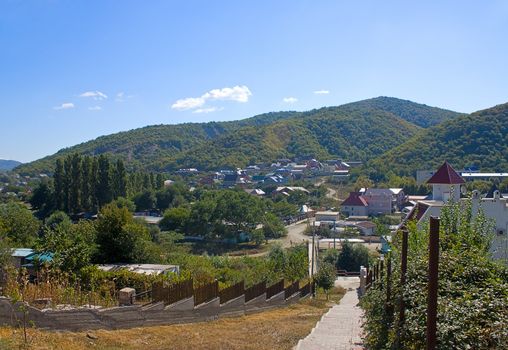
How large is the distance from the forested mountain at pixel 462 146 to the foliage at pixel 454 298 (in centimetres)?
9033

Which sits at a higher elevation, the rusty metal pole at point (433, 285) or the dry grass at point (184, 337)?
the rusty metal pole at point (433, 285)

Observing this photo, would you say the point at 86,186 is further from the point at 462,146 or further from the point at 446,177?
the point at 462,146

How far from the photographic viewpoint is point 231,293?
1584 centimetres

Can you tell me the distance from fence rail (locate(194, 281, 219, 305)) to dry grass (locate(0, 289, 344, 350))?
0.74m

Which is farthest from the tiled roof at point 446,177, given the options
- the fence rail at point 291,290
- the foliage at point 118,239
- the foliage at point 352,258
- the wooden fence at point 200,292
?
the foliage at point 118,239

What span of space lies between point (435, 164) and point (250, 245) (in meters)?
54.0

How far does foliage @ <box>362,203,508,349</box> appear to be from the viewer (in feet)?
14.4

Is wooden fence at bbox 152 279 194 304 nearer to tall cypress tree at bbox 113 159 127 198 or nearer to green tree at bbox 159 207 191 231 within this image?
green tree at bbox 159 207 191 231

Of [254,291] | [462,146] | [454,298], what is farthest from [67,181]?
[462,146]

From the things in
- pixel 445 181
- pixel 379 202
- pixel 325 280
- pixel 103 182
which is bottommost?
pixel 325 280

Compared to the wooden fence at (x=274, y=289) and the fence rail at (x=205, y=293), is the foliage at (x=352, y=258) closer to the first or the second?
the wooden fence at (x=274, y=289)

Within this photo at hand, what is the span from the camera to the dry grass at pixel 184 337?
9.04 meters

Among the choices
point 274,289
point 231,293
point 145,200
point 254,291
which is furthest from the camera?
point 145,200

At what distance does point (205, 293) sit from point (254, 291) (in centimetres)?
334
